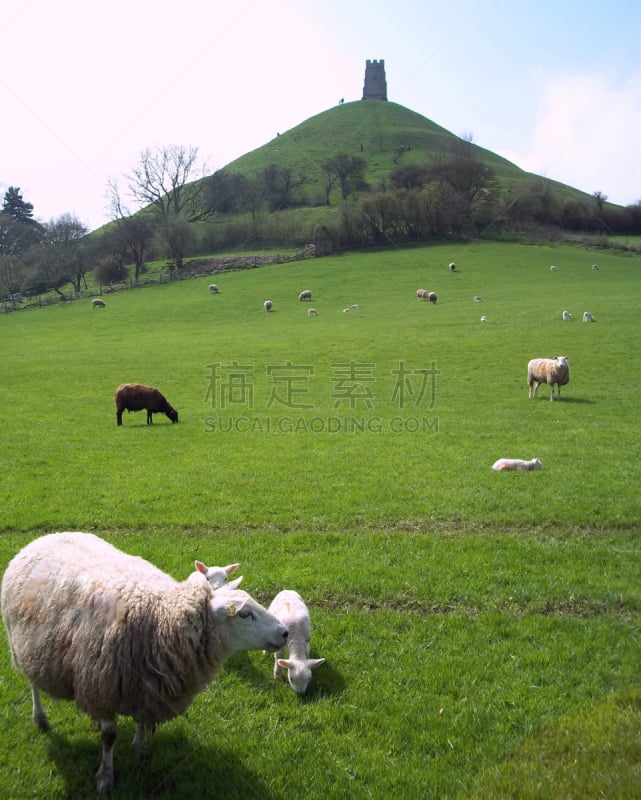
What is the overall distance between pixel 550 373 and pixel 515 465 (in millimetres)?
10437

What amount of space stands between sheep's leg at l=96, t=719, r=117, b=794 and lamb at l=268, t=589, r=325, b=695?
67.6 inches

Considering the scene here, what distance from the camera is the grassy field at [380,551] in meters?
4.91

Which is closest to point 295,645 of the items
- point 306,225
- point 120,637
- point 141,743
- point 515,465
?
point 141,743

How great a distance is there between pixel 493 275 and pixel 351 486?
1931 inches

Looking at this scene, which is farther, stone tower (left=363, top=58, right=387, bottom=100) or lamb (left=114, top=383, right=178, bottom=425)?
stone tower (left=363, top=58, right=387, bottom=100)

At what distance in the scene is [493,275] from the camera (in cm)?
5672

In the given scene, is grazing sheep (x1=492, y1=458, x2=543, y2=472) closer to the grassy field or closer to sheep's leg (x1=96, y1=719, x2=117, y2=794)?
the grassy field

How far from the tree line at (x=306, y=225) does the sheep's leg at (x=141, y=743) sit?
7317 centimetres

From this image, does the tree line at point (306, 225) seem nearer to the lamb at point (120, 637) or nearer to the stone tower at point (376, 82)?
the lamb at point (120, 637)

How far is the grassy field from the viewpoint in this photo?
4910 mm

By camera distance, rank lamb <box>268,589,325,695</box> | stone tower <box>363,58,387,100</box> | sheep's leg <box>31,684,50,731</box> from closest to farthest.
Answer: sheep's leg <box>31,684,50,731</box> < lamb <box>268,589,325,695</box> < stone tower <box>363,58,387,100</box>

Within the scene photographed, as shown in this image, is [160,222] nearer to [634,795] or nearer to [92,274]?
[92,274]

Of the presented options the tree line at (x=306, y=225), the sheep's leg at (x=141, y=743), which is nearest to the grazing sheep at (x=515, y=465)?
the sheep's leg at (x=141, y=743)

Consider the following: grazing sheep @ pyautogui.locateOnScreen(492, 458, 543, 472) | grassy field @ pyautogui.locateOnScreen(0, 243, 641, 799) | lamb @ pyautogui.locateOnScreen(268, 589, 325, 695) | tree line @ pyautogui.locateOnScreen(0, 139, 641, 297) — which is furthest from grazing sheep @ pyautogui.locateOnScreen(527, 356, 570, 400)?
tree line @ pyautogui.locateOnScreen(0, 139, 641, 297)
